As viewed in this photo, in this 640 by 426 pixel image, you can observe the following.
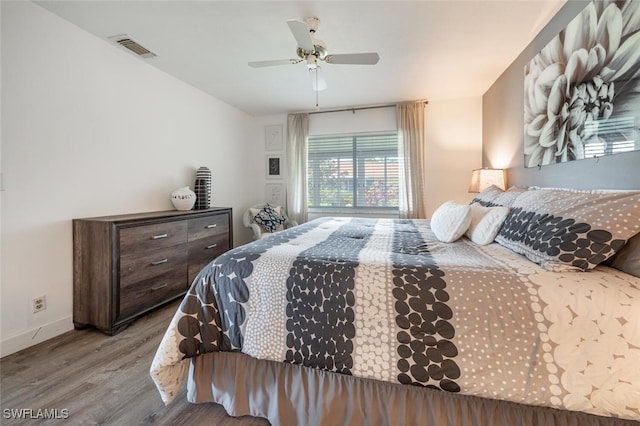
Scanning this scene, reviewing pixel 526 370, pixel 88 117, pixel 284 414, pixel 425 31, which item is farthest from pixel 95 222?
pixel 425 31

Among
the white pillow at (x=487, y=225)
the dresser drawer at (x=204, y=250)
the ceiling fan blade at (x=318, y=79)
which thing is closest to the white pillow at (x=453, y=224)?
the white pillow at (x=487, y=225)

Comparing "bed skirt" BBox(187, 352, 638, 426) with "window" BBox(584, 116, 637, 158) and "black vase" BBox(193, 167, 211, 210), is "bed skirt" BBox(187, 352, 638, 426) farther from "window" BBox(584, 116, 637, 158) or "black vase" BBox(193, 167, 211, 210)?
"black vase" BBox(193, 167, 211, 210)

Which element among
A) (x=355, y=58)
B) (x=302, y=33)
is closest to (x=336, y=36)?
(x=355, y=58)

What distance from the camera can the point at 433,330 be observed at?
3.20 feet

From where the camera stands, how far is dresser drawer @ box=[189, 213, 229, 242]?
2740 mm

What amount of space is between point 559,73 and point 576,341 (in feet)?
6.50

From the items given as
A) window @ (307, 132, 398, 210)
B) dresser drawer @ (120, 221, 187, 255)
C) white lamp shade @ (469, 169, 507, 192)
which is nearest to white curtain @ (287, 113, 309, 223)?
window @ (307, 132, 398, 210)

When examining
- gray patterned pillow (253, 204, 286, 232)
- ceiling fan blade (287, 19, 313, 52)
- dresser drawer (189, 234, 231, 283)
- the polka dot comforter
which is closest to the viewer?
the polka dot comforter

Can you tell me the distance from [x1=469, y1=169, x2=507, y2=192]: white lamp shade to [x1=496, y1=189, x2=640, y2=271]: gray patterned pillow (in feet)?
5.77

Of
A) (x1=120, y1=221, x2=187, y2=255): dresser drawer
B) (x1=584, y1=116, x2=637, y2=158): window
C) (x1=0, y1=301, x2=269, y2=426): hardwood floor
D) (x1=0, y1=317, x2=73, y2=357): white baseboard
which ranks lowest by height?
(x1=0, y1=301, x2=269, y2=426): hardwood floor

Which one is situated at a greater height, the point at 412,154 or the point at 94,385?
the point at 412,154

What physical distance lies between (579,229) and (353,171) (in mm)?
3299

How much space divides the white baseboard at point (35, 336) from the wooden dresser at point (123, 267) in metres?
0.07

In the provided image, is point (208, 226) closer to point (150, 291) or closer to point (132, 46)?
point (150, 291)
